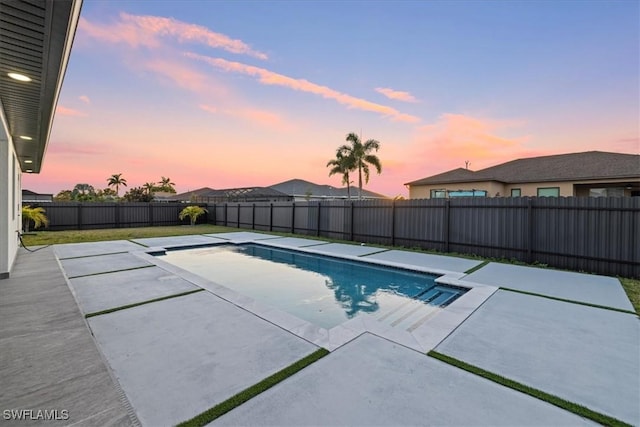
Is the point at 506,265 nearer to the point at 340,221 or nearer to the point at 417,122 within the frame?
the point at 340,221

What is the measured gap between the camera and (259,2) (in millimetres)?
9508

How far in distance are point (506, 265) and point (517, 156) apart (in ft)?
57.5

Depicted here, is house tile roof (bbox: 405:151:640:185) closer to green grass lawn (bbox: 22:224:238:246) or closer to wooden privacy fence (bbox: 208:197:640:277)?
wooden privacy fence (bbox: 208:197:640:277)

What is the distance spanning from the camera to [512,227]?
7.88 m

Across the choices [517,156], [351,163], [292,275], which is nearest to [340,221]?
[292,275]

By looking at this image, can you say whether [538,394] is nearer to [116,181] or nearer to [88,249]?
[88,249]

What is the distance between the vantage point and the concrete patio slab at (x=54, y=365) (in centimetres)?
201

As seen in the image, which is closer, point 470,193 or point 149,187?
point 470,193

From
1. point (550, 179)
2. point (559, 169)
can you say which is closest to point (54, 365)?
point (550, 179)

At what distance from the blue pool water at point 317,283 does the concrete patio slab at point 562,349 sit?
1408mm

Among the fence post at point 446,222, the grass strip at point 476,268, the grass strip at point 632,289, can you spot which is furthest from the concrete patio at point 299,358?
the fence post at point 446,222

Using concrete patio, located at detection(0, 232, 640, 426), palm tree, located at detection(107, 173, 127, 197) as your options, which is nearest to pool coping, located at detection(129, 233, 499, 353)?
concrete patio, located at detection(0, 232, 640, 426)

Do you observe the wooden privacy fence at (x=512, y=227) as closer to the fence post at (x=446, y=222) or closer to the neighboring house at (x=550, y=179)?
the fence post at (x=446, y=222)

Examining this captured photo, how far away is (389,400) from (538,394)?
1186 millimetres
